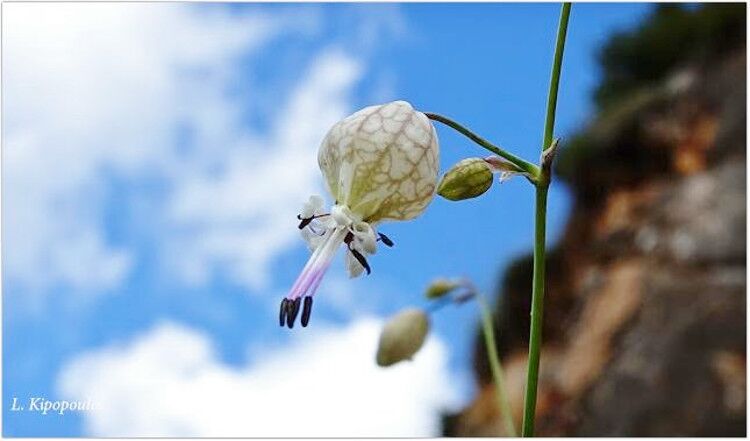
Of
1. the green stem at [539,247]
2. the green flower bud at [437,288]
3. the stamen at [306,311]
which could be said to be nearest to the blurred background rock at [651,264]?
the green flower bud at [437,288]

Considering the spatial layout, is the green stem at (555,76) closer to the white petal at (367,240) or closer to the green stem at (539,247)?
the green stem at (539,247)

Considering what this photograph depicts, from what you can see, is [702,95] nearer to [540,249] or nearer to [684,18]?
[684,18]

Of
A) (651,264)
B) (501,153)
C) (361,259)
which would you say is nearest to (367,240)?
(361,259)

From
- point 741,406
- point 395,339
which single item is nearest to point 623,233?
point 741,406

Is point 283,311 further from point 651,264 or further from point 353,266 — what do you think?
point 651,264

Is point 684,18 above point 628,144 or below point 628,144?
above

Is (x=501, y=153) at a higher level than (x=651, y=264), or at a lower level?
lower
